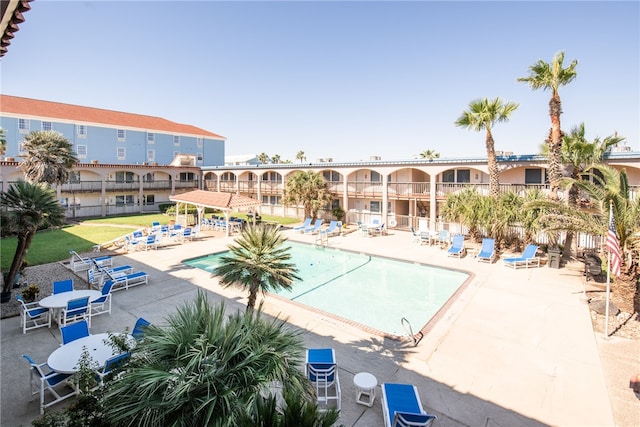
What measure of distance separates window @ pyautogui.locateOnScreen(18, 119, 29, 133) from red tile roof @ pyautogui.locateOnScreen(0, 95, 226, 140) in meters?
0.73

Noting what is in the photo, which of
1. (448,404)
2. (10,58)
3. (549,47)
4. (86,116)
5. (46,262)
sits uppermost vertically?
(86,116)

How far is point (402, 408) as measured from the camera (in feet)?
18.4

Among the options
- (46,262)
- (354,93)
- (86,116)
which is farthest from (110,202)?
(354,93)

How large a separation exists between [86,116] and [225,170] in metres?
18.9

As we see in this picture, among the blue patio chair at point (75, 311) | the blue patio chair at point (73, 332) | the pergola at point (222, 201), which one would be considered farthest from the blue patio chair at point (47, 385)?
the pergola at point (222, 201)

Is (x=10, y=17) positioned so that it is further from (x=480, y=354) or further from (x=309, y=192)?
(x=309, y=192)

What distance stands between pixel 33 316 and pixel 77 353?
4251 millimetres

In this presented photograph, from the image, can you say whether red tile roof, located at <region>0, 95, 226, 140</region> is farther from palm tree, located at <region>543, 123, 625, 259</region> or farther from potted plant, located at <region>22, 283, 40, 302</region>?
palm tree, located at <region>543, 123, 625, 259</region>

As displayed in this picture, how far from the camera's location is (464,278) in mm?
15039

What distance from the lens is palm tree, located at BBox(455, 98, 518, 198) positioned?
62.0ft

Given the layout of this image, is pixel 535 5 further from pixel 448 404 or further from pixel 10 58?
pixel 10 58

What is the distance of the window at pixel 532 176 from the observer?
72.7 ft

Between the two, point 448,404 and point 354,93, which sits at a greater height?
point 354,93

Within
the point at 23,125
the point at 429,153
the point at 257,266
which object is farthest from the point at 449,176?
the point at 23,125
